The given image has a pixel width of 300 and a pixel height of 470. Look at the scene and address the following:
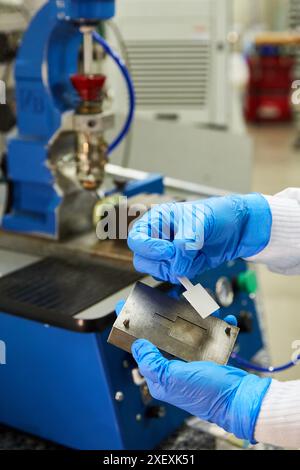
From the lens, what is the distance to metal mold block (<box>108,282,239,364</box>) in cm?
100

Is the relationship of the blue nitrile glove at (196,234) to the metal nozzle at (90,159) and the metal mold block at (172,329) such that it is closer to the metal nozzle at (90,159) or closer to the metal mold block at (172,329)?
the metal mold block at (172,329)

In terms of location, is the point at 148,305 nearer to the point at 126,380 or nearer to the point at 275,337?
the point at 126,380

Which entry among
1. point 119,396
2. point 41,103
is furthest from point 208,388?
point 41,103

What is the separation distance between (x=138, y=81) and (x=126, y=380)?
5.20ft

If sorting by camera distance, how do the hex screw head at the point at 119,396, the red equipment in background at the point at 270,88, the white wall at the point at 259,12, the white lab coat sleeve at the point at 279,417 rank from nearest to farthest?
the white lab coat sleeve at the point at 279,417 < the hex screw head at the point at 119,396 < the red equipment in background at the point at 270,88 < the white wall at the point at 259,12

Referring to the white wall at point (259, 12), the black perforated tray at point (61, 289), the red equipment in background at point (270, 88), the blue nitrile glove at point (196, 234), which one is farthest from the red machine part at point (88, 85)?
the white wall at point (259, 12)

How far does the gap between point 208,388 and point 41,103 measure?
0.81m

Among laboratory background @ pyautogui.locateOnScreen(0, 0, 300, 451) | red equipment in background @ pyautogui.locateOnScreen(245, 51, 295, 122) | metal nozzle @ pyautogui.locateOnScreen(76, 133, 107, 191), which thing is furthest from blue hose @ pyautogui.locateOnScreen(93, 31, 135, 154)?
red equipment in background @ pyautogui.locateOnScreen(245, 51, 295, 122)

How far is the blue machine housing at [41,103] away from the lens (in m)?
1.46

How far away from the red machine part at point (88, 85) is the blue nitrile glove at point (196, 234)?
1.53ft

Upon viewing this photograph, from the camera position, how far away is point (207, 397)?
0.93 metres

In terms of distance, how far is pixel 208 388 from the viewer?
3.04ft

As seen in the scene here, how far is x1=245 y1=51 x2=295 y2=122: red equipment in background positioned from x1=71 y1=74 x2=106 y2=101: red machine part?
15.4 feet

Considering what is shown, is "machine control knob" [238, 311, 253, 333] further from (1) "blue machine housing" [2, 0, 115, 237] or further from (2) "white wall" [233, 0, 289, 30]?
(2) "white wall" [233, 0, 289, 30]
